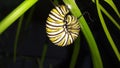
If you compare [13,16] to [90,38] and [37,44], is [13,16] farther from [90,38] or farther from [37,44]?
[37,44]

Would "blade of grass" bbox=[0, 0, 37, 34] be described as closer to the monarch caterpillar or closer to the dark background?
the monarch caterpillar

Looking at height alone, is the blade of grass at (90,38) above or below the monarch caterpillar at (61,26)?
below

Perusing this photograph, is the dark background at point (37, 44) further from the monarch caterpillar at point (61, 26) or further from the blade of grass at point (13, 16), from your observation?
the blade of grass at point (13, 16)

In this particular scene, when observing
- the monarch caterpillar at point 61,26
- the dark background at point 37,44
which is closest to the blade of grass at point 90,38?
the monarch caterpillar at point 61,26

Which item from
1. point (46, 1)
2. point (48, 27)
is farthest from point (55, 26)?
point (46, 1)

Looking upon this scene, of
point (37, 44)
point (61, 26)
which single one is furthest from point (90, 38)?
point (37, 44)

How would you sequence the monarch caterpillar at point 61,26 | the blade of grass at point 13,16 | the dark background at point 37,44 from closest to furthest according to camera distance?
the blade of grass at point 13,16
the monarch caterpillar at point 61,26
the dark background at point 37,44

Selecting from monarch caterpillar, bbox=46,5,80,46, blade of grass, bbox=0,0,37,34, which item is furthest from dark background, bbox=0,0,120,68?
blade of grass, bbox=0,0,37,34

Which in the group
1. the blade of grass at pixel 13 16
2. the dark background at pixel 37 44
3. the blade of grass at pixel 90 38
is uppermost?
the dark background at pixel 37 44

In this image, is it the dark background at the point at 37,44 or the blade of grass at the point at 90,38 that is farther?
the dark background at the point at 37,44
